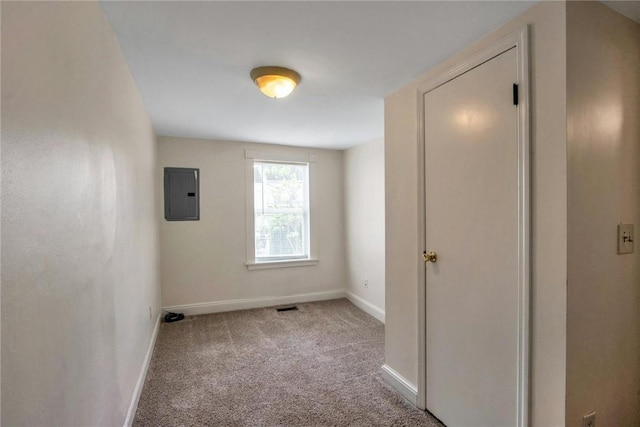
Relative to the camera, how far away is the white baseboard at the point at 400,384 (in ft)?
7.08

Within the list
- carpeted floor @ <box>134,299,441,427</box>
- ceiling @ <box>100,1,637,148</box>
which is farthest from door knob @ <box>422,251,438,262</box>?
ceiling @ <box>100,1,637,148</box>

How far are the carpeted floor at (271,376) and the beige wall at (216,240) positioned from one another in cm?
44

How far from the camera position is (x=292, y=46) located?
5.67 ft

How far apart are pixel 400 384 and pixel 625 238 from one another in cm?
160

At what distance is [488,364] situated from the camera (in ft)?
5.41

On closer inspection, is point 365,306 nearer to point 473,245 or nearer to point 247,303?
point 247,303

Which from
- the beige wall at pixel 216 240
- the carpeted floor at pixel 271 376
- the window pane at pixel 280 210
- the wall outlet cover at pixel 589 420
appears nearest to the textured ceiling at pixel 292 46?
the beige wall at pixel 216 240

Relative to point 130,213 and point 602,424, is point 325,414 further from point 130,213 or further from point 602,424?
point 130,213

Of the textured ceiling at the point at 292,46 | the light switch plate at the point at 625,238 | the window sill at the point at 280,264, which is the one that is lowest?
the window sill at the point at 280,264

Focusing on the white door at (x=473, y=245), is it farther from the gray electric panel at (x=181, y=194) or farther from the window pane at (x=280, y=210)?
the gray electric panel at (x=181, y=194)

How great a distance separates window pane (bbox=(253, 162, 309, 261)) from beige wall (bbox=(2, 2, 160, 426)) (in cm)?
247

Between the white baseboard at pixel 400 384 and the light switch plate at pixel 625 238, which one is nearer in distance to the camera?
the light switch plate at pixel 625 238

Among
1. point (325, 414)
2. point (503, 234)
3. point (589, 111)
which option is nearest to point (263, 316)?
point (325, 414)

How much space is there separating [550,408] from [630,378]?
507mm
